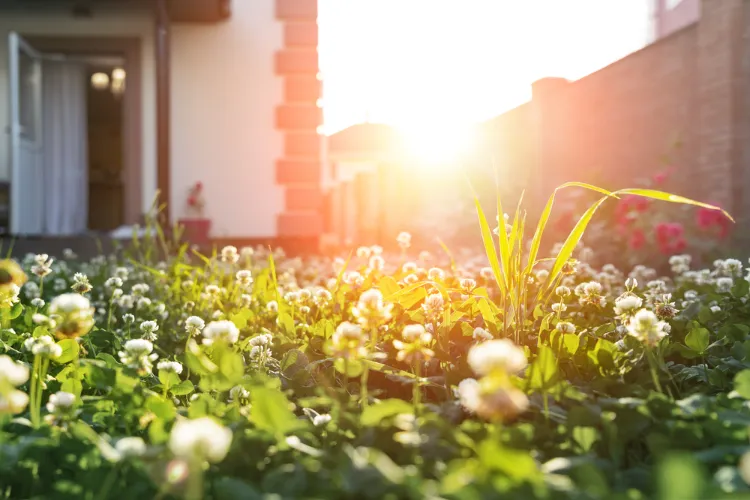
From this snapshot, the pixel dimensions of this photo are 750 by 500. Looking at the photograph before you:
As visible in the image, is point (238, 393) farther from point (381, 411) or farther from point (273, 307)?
point (273, 307)

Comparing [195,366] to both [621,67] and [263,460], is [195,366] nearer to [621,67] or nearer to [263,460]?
[263,460]

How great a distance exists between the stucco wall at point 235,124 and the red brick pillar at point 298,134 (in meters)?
0.08

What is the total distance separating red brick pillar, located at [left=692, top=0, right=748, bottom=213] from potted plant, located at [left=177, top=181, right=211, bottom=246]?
4268 millimetres

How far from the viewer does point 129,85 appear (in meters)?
7.14

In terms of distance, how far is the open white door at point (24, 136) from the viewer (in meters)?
6.69

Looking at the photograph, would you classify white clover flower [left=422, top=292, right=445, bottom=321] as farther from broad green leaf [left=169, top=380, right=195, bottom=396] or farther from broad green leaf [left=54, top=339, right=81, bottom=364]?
broad green leaf [left=54, top=339, right=81, bottom=364]

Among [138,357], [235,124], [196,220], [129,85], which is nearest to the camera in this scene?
[138,357]

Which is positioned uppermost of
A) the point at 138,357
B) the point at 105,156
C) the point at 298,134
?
the point at 105,156

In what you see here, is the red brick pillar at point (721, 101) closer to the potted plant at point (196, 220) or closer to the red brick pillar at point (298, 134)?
the red brick pillar at point (298, 134)

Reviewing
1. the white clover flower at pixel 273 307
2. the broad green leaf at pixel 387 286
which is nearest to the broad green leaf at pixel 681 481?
the broad green leaf at pixel 387 286

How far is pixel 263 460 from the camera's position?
1005 millimetres

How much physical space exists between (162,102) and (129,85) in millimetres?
901

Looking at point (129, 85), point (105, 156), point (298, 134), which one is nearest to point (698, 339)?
point (298, 134)

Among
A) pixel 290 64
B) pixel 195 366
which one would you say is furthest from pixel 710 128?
pixel 195 366
